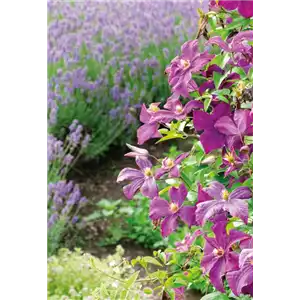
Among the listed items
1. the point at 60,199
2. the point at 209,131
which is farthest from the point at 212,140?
the point at 60,199

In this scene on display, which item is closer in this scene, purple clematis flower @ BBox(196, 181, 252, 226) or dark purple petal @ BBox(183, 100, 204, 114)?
purple clematis flower @ BBox(196, 181, 252, 226)

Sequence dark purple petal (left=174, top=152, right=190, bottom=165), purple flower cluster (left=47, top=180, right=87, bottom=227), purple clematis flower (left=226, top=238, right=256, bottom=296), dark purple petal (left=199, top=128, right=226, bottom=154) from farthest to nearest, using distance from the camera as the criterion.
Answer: purple flower cluster (left=47, top=180, right=87, bottom=227), dark purple petal (left=174, top=152, right=190, bottom=165), dark purple petal (left=199, top=128, right=226, bottom=154), purple clematis flower (left=226, top=238, right=256, bottom=296)

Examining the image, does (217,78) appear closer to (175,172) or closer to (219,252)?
(175,172)

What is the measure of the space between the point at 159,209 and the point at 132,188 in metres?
0.08

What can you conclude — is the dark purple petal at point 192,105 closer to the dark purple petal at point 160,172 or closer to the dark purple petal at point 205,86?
the dark purple petal at point 205,86

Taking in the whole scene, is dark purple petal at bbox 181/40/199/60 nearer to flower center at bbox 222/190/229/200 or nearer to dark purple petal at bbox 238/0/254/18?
dark purple petal at bbox 238/0/254/18

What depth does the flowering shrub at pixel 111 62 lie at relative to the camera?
3.00 m

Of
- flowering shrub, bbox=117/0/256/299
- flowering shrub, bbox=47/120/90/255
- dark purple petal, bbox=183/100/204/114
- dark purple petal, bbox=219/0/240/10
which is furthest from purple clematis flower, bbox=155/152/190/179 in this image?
flowering shrub, bbox=47/120/90/255

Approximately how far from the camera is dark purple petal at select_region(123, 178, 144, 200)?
1388 mm

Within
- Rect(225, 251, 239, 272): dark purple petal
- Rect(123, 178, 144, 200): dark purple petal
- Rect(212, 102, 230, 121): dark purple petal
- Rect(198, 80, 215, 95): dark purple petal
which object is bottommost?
Rect(225, 251, 239, 272): dark purple petal

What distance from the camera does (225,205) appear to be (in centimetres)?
120

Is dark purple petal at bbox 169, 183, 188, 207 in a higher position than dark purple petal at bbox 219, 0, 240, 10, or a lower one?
lower
